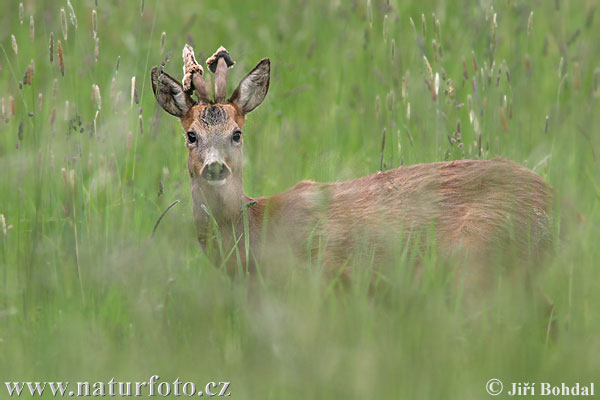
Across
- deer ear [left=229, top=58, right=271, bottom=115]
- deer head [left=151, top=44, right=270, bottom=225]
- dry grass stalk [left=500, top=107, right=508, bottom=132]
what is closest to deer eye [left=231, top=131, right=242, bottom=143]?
deer head [left=151, top=44, right=270, bottom=225]

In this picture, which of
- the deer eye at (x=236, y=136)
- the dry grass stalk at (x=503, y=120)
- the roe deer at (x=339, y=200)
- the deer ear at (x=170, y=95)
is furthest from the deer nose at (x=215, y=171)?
the dry grass stalk at (x=503, y=120)

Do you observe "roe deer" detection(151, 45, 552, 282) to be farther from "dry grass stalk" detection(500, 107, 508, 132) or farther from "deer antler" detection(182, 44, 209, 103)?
"dry grass stalk" detection(500, 107, 508, 132)

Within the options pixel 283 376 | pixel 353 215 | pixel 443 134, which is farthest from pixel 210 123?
pixel 283 376

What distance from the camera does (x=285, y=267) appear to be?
13.6 feet

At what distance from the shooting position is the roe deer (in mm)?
4293

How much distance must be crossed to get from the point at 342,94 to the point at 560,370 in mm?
3906

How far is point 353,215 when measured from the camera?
4.56 m

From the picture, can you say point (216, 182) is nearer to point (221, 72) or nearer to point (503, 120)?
point (221, 72)

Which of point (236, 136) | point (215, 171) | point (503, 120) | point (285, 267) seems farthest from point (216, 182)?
point (503, 120)

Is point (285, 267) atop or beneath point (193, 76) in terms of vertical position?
beneath

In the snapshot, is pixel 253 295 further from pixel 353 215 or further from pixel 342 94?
pixel 342 94

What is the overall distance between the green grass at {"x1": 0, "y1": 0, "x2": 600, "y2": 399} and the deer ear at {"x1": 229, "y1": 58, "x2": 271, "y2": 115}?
234 millimetres

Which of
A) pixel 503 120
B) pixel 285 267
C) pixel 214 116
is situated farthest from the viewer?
pixel 503 120

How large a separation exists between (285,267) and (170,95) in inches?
44.2
